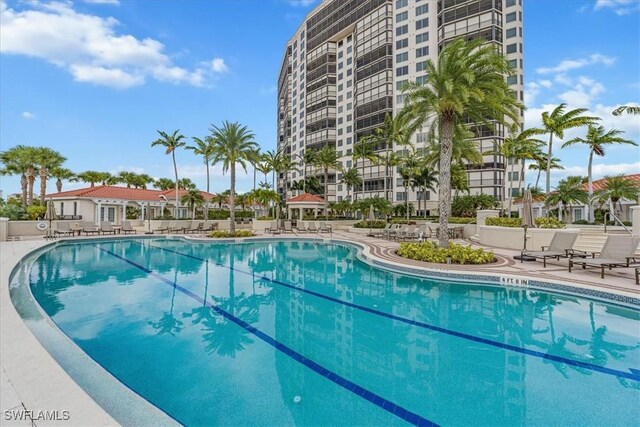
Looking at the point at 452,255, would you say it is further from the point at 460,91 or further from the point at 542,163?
the point at 542,163

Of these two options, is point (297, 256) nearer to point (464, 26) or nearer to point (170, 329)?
point (170, 329)

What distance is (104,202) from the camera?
1475 inches

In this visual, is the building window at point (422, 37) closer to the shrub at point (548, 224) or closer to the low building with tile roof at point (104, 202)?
the shrub at point (548, 224)

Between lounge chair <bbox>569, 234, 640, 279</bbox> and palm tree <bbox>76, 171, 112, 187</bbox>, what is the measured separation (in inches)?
2479

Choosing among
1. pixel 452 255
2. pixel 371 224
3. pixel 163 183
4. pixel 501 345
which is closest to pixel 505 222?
pixel 452 255

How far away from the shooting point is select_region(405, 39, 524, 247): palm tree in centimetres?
1475

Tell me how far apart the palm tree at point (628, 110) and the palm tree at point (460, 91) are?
7358 millimetres

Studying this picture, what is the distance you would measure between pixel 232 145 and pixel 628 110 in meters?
27.2

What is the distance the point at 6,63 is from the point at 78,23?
4593mm

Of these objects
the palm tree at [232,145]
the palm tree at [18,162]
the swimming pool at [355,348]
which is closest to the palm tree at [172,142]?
the palm tree at [18,162]

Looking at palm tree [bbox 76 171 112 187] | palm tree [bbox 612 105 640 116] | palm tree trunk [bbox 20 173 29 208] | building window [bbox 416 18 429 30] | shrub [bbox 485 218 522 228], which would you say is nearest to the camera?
palm tree [bbox 612 105 640 116]

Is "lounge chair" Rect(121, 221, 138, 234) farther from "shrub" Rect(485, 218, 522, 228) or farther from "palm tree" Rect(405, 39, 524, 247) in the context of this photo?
"shrub" Rect(485, 218, 522, 228)

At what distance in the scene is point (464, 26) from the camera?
44.4 metres

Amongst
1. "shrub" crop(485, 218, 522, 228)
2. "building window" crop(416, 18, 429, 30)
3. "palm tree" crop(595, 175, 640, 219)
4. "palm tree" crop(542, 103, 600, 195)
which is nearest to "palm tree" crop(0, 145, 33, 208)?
"shrub" crop(485, 218, 522, 228)
